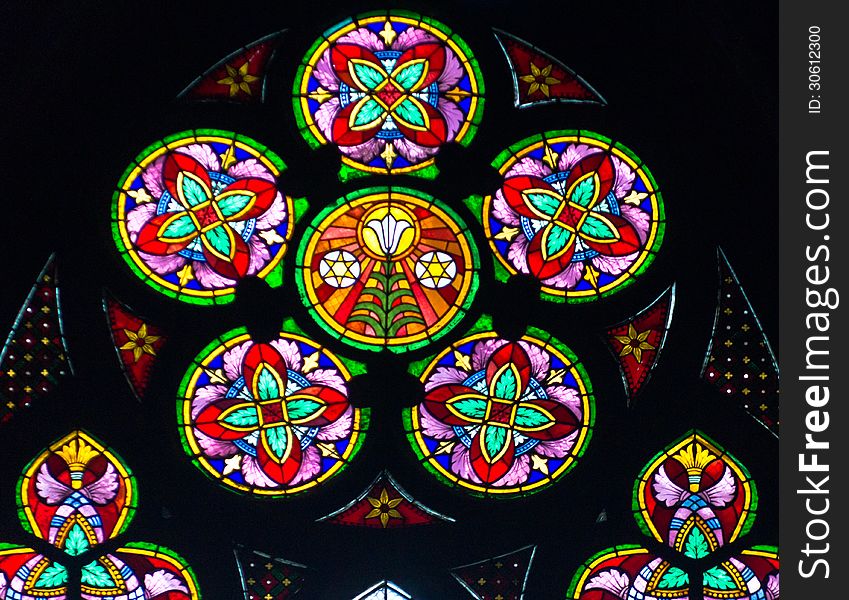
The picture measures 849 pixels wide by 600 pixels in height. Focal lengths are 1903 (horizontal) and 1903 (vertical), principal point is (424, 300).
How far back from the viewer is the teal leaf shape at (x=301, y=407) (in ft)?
36.8

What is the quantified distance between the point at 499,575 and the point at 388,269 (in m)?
1.96

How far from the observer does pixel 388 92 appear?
11.7m

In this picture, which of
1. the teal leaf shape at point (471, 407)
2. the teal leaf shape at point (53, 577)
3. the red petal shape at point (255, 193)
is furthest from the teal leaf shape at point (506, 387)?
the teal leaf shape at point (53, 577)

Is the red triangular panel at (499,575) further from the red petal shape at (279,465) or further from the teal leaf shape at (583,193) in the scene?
the teal leaf shape at (583,193)

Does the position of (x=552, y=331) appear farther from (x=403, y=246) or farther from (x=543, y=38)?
(x=543, y=38)

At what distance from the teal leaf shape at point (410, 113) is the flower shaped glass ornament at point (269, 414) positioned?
150cm

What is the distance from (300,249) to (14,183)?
5.74 feet

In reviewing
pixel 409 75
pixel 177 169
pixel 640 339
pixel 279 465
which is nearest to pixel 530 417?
pixel 640 339

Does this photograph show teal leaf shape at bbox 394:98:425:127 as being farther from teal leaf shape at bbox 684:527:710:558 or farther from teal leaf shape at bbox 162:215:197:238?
teal leaf shape at bbox 684:527:710:558

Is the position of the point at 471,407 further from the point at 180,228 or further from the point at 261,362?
the point at 180,228

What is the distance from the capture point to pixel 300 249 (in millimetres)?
11492

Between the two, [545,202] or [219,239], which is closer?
[219,239]
